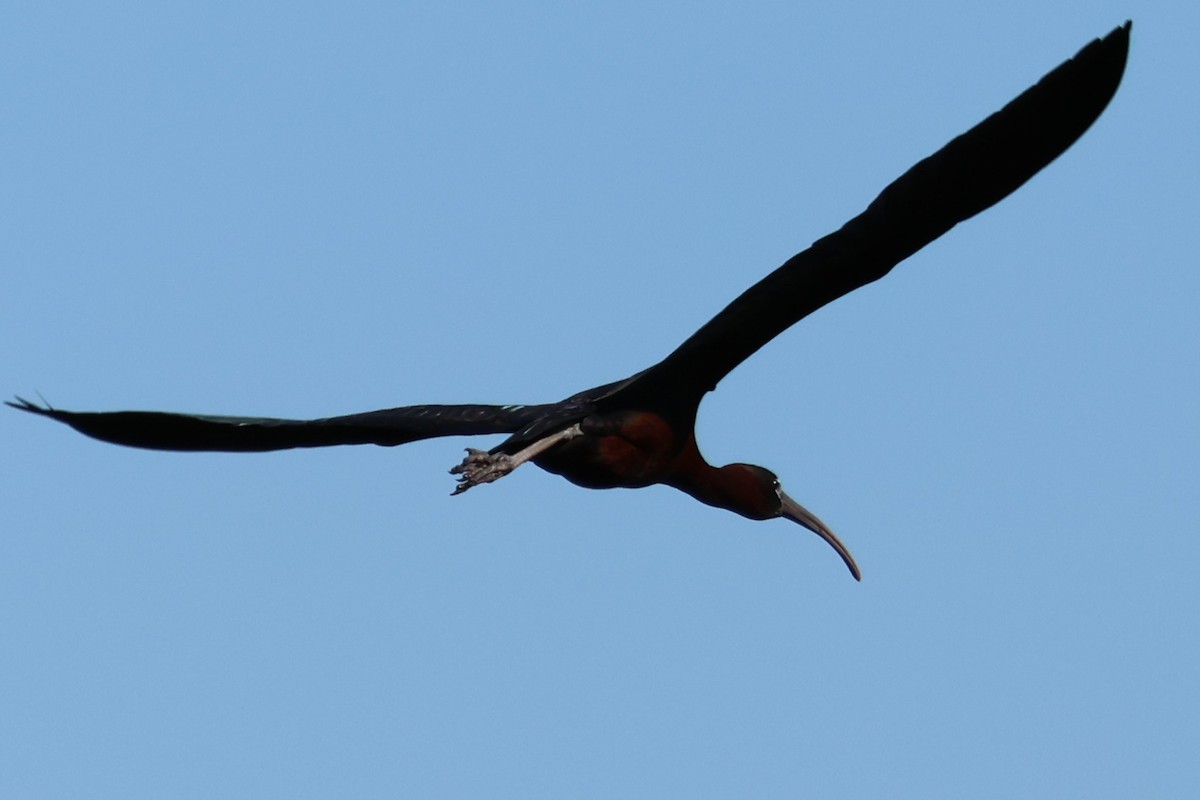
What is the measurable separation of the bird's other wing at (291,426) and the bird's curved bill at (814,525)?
8.98 ft

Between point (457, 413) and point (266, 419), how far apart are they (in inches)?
43.1

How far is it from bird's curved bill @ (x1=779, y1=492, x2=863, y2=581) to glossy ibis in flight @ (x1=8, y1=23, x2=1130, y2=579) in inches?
24.8

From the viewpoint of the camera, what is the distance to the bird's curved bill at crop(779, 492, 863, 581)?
1380 centimetres

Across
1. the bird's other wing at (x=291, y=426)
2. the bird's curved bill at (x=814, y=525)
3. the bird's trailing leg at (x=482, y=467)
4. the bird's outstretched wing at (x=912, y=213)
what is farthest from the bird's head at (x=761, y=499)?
the bird's trailing leg at (x=482, y=467)

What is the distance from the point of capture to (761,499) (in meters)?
13.3

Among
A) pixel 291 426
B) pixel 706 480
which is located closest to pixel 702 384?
pixel 706 480

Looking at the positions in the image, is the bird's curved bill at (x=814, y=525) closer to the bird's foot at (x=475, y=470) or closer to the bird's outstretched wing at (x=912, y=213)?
the bird's outstretched wing at (x=912, y=213)

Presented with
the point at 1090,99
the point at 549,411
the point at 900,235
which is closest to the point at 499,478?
the point at 549,411

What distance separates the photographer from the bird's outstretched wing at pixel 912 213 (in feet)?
30.5

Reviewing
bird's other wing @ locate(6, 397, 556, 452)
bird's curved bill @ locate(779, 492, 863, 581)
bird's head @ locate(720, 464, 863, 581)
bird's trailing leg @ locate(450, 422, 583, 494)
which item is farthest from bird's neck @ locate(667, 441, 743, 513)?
bird's trailing leg @ locate(450, 422, 583, 494)

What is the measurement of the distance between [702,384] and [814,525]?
8.83ft

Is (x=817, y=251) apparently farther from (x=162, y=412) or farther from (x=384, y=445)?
(x=162, y=412)

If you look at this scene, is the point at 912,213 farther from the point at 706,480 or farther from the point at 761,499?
the point at 761,499

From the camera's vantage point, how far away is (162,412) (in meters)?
11.5
